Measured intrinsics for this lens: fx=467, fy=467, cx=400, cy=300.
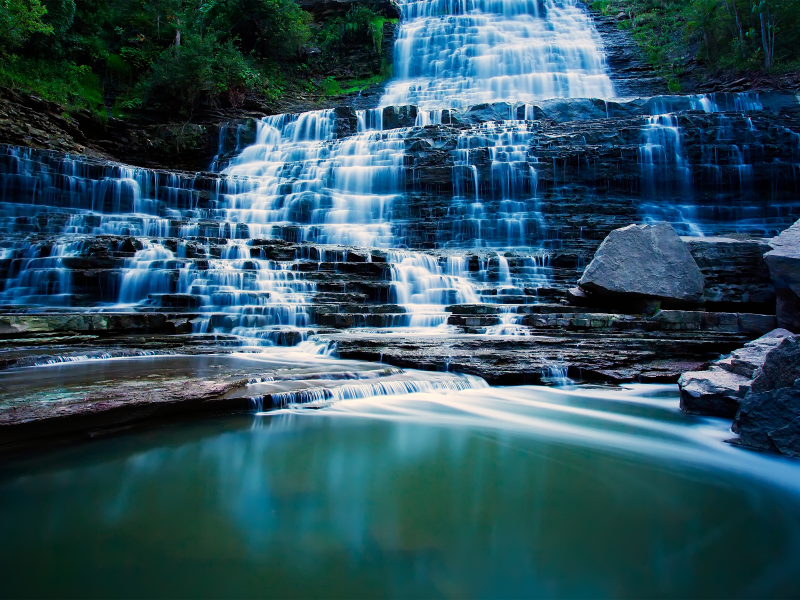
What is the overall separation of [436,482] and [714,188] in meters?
16.4

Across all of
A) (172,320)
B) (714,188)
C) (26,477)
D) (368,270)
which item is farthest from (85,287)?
(714,188)

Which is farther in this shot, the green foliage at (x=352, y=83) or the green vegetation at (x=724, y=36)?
the green foliage at (x=352, y=83)

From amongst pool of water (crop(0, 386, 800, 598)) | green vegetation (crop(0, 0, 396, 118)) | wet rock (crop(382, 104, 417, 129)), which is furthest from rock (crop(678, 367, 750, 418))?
green vegetation (crop(0, 0, 396, 118))

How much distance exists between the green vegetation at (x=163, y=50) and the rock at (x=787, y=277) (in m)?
20.7

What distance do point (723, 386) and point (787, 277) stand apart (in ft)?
10.9

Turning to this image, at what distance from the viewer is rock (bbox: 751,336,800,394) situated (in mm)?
3061

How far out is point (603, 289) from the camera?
7.86 m

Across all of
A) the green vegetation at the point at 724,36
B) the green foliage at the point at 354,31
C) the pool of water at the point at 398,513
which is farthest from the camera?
the green foliage at the point at 354,31

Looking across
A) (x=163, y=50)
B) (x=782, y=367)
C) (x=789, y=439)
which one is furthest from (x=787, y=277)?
(x=163, y=50)

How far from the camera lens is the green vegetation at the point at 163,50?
1758 cm

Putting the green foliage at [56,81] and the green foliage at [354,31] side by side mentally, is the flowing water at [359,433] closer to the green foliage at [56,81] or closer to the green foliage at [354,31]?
the green foliage at [56,81]

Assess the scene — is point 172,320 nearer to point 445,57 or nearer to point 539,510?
point 539,510

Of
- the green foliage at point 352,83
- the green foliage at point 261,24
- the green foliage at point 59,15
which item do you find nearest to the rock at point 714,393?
the green foliage at point 59,15

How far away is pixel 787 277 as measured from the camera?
6.14 meters
